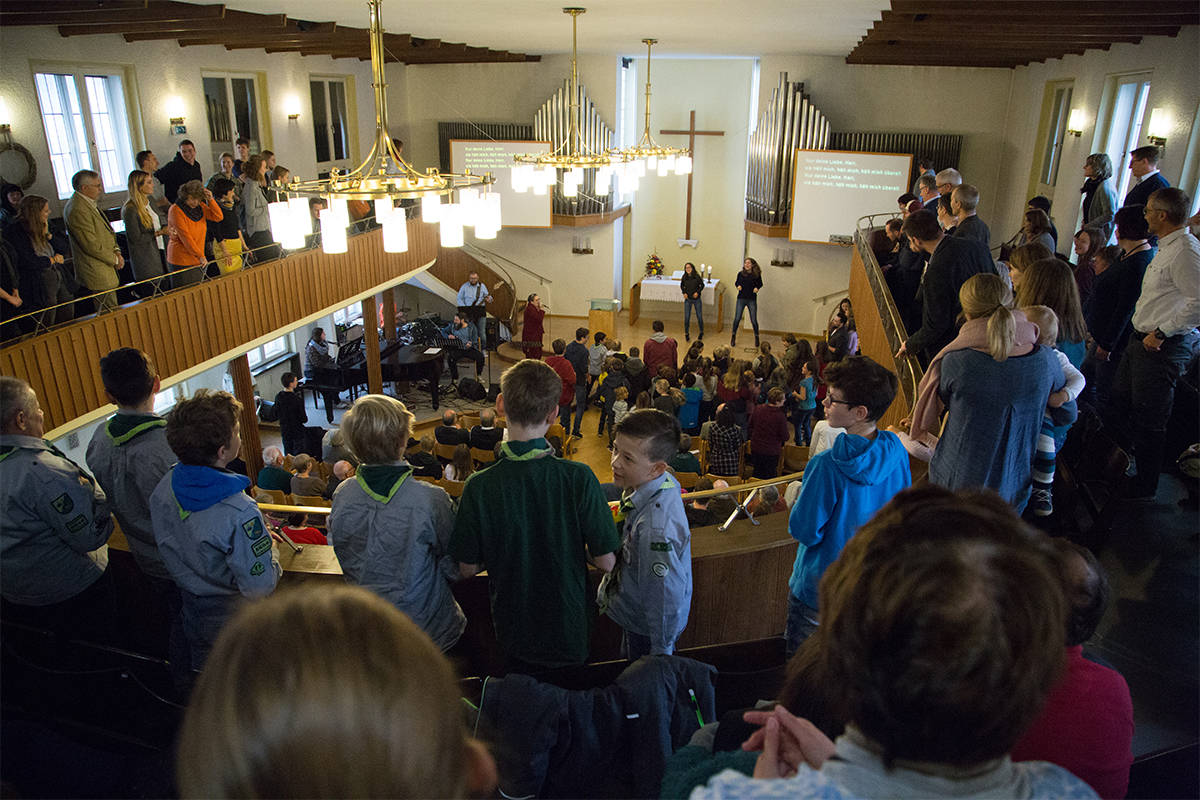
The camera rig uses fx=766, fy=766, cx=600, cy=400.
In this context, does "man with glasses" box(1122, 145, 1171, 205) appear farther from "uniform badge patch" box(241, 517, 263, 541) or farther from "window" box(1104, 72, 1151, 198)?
"uniform badge patch" box(241, 517, 263, 541)

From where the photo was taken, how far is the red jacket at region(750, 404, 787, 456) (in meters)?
7.18

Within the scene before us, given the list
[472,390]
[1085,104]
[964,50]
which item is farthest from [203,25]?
[1085,104]

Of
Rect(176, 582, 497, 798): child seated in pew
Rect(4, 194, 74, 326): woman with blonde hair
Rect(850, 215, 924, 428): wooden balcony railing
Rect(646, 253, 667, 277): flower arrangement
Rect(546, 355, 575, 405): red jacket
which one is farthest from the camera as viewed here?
Rect(646, 253, 667, 277): flower arrangement

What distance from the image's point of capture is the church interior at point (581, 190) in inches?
112

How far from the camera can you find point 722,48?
1240 centimetres

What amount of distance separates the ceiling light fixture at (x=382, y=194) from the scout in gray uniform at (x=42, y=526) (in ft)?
4.76

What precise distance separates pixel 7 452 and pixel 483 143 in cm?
1342

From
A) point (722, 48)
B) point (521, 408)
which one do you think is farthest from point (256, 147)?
point (521, 408)

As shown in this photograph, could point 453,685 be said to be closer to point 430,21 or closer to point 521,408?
point 521,408

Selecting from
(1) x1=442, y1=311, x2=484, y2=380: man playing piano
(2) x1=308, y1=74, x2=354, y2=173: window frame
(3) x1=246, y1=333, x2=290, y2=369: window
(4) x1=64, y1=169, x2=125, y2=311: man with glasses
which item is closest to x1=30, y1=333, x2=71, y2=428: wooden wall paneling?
(4) x1=64, y1=169, x2=125, y2=311: man with glasses

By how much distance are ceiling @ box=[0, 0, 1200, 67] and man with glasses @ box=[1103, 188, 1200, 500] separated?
2457mm

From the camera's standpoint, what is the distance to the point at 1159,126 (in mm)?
6918

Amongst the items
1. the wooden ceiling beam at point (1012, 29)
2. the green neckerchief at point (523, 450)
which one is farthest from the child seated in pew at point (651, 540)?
the wooden ceiling beam at point (1012, 29)

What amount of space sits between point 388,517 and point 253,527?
455 millimetres
